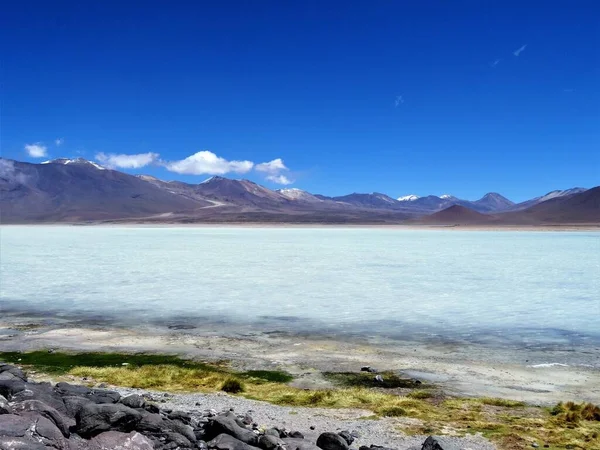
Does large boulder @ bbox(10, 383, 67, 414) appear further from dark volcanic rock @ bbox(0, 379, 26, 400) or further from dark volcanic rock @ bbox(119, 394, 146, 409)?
dark volcanic rock @ bbox(119, 394, 146, 409)

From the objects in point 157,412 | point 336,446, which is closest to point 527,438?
point 336,446

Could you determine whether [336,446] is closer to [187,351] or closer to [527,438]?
[527,438]

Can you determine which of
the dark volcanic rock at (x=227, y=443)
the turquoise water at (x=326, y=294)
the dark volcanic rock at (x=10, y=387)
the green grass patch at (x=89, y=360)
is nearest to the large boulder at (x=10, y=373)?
the dark volcanic rock at (x=10, y=387)

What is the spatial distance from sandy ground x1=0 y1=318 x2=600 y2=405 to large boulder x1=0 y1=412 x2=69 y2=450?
429 cm

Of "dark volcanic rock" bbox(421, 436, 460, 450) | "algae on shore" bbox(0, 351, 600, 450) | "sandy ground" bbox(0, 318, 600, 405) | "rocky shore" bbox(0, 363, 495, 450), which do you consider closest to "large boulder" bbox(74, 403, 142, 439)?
"rocky shore" bbox(0, 363, 495, 450)

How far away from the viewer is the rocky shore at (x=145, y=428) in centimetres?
513

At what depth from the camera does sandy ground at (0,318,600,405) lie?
8625 millimetres

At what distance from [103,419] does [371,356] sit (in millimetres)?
5791

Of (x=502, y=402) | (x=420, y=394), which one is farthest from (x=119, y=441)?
(x=502, y=402)

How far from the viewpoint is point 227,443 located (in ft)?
18.5

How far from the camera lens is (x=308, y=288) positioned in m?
19.3

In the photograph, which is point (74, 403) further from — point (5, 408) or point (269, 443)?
point (269, 443)

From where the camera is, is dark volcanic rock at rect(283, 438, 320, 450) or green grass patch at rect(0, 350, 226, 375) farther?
green grass patch at rect(0, 350, 226, 375)

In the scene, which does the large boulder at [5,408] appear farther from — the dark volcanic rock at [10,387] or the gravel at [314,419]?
the gravel at [314,419]
